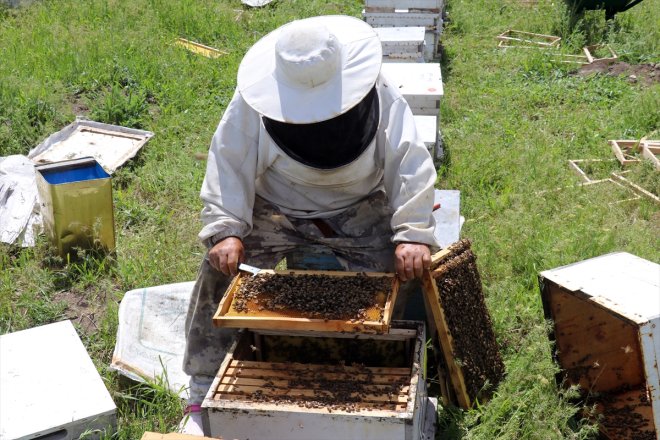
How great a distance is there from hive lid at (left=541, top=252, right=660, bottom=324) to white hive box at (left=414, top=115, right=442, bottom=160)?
2326 mm

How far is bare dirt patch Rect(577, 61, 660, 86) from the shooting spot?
743 centimetres

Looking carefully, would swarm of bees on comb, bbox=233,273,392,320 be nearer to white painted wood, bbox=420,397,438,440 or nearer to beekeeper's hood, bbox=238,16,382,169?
beekeeper's hood, bbox=238,16,382,169

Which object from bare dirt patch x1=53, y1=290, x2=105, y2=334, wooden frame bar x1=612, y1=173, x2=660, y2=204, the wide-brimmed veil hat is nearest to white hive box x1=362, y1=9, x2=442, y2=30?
wooden frame bar x1=612, y1=173, x2=660, y2=204

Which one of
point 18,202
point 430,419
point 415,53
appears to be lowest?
point 18,202

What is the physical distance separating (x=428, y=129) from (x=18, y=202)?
113 inches

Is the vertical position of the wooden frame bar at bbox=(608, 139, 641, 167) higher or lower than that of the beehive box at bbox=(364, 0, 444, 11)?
lower

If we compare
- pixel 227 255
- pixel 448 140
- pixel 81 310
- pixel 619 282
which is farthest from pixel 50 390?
pixel 448 140

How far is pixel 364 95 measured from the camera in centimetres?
297

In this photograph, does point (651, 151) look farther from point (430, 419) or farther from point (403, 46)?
point (430, 419)

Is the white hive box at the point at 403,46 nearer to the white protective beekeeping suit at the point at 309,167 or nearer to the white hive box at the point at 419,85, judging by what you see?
the white hive box at the point at 419,85

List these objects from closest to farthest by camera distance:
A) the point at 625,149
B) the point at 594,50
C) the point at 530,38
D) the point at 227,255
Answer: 1. the point at 227,255
2. the point at 625,149
3. the point at 594,50
4. the point at 530,38

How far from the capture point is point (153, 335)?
4059mm

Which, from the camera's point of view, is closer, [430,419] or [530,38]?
[430,419]

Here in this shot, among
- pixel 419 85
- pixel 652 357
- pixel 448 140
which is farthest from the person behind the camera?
pixel 448 140
